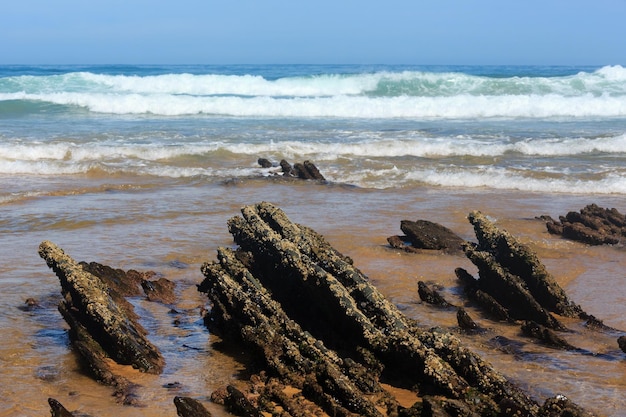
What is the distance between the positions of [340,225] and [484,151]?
31.5 feet

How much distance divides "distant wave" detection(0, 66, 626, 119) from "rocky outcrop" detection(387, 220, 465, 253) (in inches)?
898

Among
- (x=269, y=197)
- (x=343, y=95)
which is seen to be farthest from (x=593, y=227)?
(x=343, y=95)

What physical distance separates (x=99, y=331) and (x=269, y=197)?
25.5ft

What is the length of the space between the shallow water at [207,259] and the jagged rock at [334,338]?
1.28ft

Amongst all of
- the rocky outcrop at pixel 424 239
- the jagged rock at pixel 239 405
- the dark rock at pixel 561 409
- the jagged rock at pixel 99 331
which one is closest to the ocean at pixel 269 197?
the jagged rock at pixel 99 331

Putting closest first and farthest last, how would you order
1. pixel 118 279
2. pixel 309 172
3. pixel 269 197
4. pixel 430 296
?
pixel 430 296, pixel 118 279, pixel 269 197, pixel 309 172

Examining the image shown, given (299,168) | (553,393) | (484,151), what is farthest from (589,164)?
(553,393)

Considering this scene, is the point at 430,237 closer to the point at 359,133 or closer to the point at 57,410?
the point at 57,410

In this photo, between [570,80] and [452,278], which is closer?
[452,278]

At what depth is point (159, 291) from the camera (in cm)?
717

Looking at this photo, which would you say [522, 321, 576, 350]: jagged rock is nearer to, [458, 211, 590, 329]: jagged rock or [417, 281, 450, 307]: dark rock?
[458, 211, 590, 329]: jagged rock

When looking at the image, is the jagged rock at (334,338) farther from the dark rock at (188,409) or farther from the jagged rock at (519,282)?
the jagged rock at (519,282)

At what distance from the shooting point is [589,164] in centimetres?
1727

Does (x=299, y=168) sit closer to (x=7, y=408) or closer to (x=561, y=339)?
(x=561, y=339)
